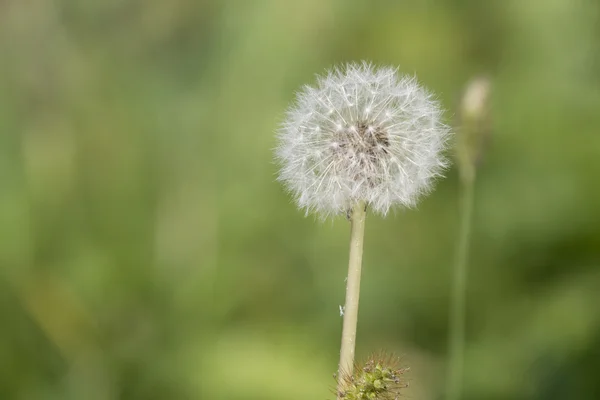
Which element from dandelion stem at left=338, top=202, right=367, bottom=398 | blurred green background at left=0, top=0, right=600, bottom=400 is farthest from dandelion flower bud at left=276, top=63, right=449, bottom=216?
blurred green background at left=0, top=0, right=600, bottom=400

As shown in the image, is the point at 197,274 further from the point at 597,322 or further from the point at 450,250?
the point at 597,322

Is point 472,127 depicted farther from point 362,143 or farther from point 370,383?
A: point 370,383

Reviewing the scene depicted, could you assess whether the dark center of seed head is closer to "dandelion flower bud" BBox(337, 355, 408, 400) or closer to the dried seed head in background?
"dandelion flower bud" BBox(337, 355, 408, 400)

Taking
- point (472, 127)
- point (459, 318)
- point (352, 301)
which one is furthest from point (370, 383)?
point (459, 318)

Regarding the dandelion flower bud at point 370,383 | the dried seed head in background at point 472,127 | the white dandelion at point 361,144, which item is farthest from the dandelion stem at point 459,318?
the dandelion flower bud at point 370,383

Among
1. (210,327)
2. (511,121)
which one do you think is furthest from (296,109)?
(511,121)

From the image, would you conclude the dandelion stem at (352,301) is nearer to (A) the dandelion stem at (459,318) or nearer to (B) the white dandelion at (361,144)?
(B) the white dandelion at (361,144)
